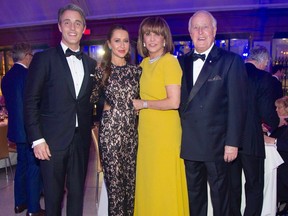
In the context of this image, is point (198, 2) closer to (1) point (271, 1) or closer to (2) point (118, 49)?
(1) point (271, 1)

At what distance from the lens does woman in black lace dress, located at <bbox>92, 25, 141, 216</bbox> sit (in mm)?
2395

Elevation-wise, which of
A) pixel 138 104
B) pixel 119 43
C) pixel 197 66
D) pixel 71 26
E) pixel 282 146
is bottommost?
pixel 282 146

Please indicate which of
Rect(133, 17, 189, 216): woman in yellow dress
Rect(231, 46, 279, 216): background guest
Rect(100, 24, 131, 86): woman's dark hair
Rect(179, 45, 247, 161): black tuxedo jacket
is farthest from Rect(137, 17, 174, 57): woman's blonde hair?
Rect(231, 46, 279, 216): background guest

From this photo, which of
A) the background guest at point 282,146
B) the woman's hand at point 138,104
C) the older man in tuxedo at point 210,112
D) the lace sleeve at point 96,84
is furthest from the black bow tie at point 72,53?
the background guest at point 282,146

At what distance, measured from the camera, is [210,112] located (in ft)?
7.59

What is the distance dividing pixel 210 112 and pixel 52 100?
1.15 meters

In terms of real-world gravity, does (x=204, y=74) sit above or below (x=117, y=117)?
above

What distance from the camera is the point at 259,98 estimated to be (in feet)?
9.53

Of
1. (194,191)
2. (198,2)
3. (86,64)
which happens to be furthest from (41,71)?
(198,2)

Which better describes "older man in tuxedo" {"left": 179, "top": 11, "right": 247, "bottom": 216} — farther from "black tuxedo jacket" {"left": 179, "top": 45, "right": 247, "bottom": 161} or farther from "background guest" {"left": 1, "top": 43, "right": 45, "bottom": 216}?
"background guest" {"left": 1, "top": 43, "right": 45, "bottom": 216}

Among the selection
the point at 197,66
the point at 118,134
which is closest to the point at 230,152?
the point at 197,66

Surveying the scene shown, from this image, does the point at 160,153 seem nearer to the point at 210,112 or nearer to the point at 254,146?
the point at 210,112

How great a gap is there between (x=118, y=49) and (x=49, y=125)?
0.77 metres

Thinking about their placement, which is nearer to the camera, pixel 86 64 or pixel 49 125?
pixel 49 125
